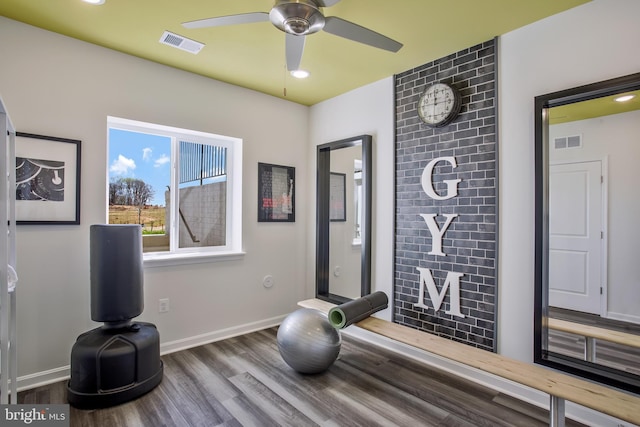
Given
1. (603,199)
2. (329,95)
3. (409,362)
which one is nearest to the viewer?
(603,199)

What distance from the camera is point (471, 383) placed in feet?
8.25

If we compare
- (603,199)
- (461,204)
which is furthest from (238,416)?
(603,199)

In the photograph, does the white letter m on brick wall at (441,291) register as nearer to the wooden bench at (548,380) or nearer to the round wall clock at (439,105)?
the wooden bench at (548,380)

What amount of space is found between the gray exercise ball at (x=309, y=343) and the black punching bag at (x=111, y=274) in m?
1.18

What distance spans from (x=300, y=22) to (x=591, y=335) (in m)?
2.65

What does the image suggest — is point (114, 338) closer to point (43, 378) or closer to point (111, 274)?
point (111, 274)

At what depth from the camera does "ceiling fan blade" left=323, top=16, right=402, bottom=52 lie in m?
1.79

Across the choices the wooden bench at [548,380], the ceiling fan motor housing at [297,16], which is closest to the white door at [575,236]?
the wooden bench at [548,380]

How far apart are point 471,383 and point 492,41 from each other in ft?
8.44

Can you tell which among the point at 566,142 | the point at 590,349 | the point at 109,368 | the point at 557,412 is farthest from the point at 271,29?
the point at 590,349

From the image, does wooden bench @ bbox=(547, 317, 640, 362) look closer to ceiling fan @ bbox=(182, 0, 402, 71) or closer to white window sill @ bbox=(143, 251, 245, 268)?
ceiling fan @ bbox=(182, 0, 402, 71)

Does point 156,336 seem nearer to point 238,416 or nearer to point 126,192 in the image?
point 238,416

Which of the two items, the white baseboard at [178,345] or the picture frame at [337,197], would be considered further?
the picture frame at [337,197]

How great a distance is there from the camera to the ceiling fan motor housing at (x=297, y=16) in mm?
1662
